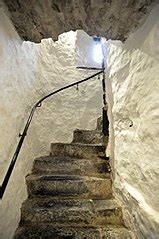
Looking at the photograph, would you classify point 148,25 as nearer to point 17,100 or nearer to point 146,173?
point 146,173

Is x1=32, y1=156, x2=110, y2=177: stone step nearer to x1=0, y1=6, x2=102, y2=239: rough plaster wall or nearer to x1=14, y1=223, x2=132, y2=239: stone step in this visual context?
x1=0, y1=6, x2=102, y2=239: rough plaster wall

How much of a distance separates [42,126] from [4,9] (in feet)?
5.71

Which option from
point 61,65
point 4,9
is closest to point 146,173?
point 4,9

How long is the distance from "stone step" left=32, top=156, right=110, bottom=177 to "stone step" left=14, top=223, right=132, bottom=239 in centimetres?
69

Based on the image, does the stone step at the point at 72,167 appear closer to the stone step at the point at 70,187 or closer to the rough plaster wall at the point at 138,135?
the stone step at the point at 70,187

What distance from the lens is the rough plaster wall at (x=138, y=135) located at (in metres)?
1.26


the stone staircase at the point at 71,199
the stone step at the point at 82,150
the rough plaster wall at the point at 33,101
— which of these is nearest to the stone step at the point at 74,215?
the stone staircase at the point at 71,199

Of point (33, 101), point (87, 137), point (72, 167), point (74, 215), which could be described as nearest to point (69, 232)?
point (74, 215)

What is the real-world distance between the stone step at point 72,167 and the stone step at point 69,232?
686 mm

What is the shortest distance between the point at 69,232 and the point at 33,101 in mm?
1413

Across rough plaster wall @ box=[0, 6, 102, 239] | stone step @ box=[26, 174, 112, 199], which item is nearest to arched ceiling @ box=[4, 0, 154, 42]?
rough plaster wall @ box=[0, 6, 102, 239]

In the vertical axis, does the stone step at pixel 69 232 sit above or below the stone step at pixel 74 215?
below

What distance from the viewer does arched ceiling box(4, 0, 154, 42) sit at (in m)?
1.30

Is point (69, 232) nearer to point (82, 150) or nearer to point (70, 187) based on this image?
point (70, 187)
